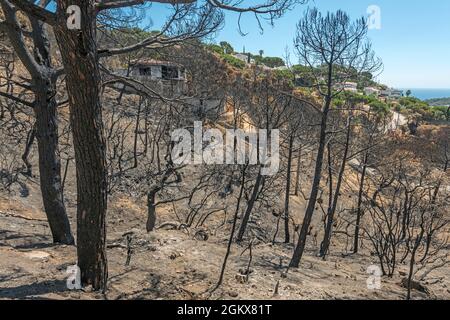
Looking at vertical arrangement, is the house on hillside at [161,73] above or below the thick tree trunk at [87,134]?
above

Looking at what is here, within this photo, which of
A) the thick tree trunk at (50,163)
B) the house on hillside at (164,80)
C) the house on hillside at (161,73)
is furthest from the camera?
the house on hillside at (161,73)

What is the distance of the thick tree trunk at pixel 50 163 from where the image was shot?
5.11 metres

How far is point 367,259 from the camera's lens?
11.4 m

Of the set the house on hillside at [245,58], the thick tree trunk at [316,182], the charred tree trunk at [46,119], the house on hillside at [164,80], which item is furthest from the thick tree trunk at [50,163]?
the house on hillside at [245,58]

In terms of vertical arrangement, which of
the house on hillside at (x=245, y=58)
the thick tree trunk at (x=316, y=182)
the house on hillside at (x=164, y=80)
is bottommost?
the thick tree trunk at (x=316, y=182)

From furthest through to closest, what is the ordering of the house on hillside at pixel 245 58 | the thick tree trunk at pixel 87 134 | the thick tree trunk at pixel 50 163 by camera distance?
the house on hillside at pixel 245 58 < the thick tree trunk at pixel 50 163 < the thick tree trunk at pixel 87 134

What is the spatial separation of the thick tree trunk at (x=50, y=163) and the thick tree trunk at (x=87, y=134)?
1926 mm

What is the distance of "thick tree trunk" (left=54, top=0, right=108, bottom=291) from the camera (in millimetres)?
3141

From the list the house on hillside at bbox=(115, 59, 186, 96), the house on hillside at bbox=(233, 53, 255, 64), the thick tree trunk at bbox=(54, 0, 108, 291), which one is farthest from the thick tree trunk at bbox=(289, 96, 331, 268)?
the house on hillside at bbox=(233, 53, 255, 64)

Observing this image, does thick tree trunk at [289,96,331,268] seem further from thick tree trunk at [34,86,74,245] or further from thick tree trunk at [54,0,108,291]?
thick tree trunk at [54,0,108,291]

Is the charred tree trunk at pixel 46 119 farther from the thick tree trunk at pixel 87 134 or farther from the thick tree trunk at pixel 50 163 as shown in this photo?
the thick tree trunk at pixel 87 134

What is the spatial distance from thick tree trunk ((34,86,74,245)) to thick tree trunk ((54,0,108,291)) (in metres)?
1.93

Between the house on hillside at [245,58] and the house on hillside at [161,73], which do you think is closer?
the house on hillside at [161,73]
